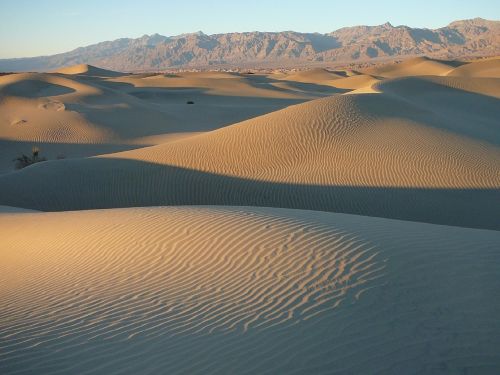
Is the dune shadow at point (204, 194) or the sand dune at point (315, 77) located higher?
the sand dune at point (315, 77)

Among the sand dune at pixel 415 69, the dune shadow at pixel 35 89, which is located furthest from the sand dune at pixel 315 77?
the dune shadow at pixel 35 89

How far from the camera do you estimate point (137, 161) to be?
17.0m

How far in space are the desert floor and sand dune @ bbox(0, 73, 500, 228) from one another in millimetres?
63

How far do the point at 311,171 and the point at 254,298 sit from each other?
9.93 m

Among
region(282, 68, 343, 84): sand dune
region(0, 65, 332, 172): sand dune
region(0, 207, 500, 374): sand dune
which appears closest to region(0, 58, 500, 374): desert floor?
region(0, 207, 500, 374): sand dune

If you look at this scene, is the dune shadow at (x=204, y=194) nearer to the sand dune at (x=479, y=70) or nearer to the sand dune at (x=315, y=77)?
the sand dune at (x=479, y=70)

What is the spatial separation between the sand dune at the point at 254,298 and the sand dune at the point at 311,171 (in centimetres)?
513

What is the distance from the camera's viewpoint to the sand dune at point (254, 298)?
4.19 meters

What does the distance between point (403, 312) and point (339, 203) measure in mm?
8325

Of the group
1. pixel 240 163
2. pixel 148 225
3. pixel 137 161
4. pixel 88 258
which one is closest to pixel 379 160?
pixel 240 163

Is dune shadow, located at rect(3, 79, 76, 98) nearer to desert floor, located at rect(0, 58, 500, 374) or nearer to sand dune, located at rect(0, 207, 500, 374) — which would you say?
desert floor, located at rect(0, 58, 500, 374)

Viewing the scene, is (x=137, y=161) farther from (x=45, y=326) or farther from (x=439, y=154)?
(x=45, y=326)

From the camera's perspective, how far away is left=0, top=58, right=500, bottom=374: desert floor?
4.31 m

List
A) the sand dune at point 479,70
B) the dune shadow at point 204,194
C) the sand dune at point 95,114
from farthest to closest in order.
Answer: the sand dune at point 479,70 → the sand dune at point 95,114 → the dune shadow at point 204,194
